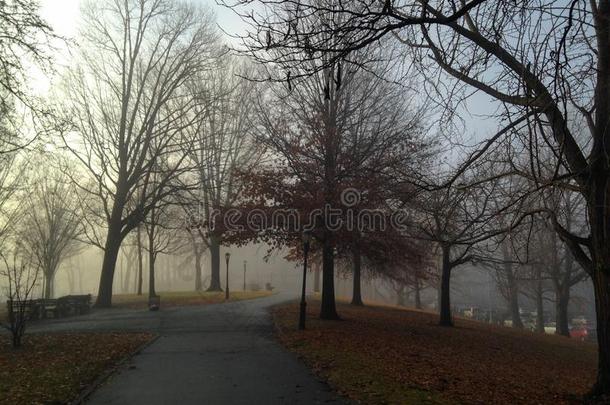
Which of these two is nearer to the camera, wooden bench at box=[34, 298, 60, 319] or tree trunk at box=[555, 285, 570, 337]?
wooden bench at box=[34, 298, 60, 319]

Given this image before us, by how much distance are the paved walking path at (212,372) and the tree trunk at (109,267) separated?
880 centimetres

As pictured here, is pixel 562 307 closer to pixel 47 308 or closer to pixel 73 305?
pixel 73 305

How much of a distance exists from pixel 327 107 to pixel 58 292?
8928cm

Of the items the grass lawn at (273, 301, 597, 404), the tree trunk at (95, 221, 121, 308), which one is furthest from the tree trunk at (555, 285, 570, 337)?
the tree trunk at (95, 221, 121, 308)

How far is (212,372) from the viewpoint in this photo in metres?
9.23

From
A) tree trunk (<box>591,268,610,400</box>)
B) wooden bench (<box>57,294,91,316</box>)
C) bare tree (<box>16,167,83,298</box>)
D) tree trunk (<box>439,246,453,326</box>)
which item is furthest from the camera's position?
bare tree (<box>16,167,83,298</box>)

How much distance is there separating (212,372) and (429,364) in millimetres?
4828

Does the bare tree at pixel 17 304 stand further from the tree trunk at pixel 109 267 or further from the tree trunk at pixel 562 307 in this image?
the tree trunk at pixel 562 307

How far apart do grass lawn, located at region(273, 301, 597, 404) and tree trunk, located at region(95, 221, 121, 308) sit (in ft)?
35.2

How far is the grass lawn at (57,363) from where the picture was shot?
767 cm

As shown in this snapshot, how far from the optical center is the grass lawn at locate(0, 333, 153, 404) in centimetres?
767

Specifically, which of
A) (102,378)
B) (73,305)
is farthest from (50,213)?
(102,378)
